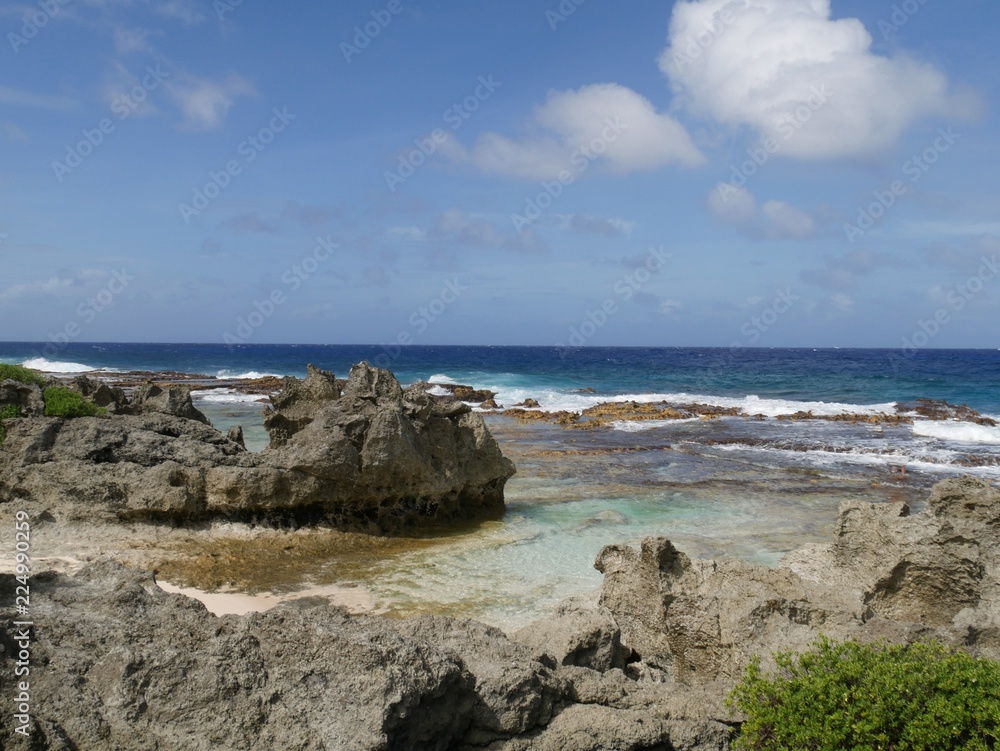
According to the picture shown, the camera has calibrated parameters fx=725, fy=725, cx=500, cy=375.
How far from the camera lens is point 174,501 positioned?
392 inches

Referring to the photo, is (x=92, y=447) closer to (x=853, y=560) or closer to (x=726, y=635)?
(x=726, y=635)

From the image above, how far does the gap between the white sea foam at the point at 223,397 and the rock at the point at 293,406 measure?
24.9 m

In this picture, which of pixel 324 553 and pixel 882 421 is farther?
pixel 882 421

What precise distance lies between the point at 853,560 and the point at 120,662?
6405mm

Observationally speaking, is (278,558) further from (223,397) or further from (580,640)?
(223,397)

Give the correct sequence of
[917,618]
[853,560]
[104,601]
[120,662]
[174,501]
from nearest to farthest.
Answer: [120,662], [104,601], [917,618], [853,560], [174,501]

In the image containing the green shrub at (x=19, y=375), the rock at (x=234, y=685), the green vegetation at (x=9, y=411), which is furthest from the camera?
the green shrub at (x=19, y=375)

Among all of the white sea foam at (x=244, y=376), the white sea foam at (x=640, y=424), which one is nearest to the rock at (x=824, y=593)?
the white sea foam at (x=640, y=424)

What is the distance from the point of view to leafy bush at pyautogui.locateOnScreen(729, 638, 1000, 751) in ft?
11.7

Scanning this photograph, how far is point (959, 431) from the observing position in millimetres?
27406

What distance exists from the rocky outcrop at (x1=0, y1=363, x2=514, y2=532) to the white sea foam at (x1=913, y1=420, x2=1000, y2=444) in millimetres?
21474

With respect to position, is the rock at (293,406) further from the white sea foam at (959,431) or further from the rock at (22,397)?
the white sea foam at (959,431)

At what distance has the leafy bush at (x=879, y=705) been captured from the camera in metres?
3.57

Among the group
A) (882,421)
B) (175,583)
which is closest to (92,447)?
(175,583)
